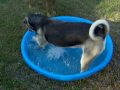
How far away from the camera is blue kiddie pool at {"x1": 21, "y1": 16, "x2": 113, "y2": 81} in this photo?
4828 millimetres

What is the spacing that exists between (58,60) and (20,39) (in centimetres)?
86

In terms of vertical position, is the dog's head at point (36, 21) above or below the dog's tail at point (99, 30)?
below

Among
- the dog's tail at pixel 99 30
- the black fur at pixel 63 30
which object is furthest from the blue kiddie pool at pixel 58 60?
the dog's tail at pixel 99 30

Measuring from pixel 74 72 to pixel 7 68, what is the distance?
1.12 metres

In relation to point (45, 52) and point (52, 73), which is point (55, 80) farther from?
point (45, 52)

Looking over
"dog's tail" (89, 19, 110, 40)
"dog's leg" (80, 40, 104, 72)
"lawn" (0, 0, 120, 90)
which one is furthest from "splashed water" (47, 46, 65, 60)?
"dog's tail" (89, 19, 110, 40)

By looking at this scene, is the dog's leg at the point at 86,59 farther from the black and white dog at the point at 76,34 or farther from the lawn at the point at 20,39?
the lawn at the point at 20,39

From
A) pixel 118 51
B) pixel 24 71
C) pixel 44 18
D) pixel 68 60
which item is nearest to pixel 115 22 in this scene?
pixel 118 51

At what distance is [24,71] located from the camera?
516 cm

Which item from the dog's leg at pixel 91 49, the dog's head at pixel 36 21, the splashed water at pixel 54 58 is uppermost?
the dog's head at pixel 36 21

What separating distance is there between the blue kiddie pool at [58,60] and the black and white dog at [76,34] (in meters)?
0.27

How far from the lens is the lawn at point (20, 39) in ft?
16.1

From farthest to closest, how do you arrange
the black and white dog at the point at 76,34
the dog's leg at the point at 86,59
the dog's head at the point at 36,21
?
the dog's head at the point at 36,21 → the dog's leg at the point at 86,59 → the black and white dog at the point at 76,34

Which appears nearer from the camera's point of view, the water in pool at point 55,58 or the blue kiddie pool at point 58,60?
the blue kiddie pool at point 58,60
